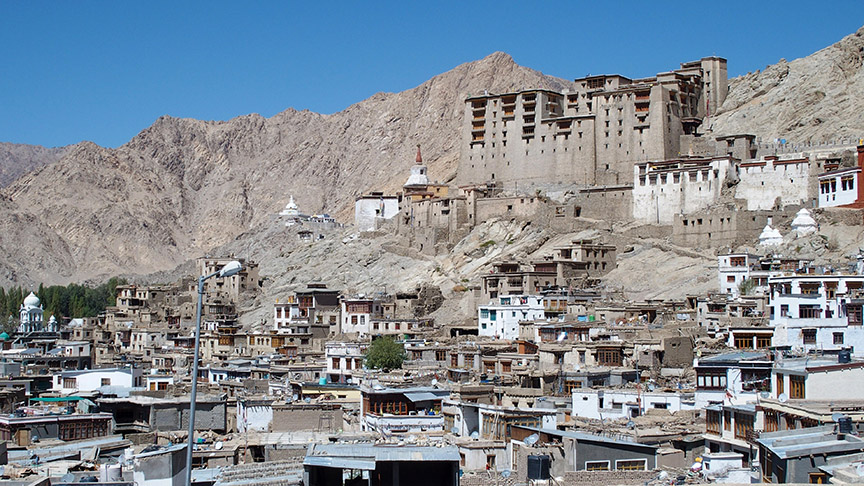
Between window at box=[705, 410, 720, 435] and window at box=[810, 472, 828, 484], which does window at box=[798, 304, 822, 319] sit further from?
window at box=[810, 472, 828, 484]

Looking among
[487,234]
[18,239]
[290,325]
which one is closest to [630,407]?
[290,325]

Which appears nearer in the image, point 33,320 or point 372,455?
point 372,455

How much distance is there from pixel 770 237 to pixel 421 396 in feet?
116

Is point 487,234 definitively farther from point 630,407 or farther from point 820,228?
point 630,407

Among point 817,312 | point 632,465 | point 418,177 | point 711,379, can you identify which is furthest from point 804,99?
point 632,465

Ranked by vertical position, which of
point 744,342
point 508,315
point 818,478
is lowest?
point 818,478

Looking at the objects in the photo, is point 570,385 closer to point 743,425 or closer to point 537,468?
point 743,425

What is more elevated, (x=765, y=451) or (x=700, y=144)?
(x=700, y=144)

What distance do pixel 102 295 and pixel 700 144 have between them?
62836 mm

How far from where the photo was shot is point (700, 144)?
3174 inches

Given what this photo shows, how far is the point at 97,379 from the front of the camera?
149ft

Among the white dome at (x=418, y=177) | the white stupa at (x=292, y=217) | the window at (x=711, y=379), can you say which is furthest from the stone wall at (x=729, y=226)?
the white stupa at (x=292, y=217)

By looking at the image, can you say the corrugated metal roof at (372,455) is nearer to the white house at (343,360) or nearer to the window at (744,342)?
the window at (744,342)

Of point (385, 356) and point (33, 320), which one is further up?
point (33, 320)
